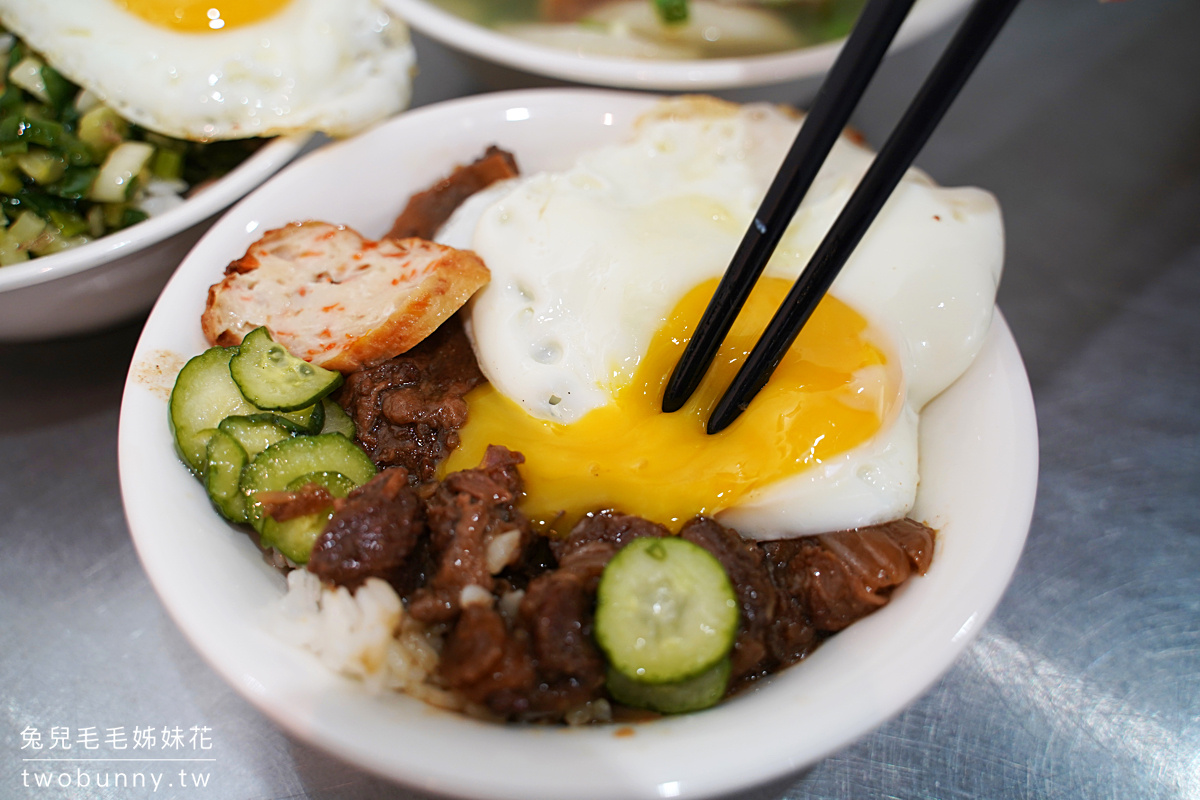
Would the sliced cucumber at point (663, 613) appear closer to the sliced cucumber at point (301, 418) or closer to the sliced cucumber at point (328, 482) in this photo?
the sliced cucumber at point (328, 482)

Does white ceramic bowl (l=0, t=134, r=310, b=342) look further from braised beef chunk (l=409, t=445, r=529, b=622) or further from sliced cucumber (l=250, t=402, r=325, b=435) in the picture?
braised beef chunk (l=409, t=445, r=529, b=622)

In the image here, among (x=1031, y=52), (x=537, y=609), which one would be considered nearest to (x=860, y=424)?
(x=537, y=609)

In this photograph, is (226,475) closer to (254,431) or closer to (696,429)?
(254,431)

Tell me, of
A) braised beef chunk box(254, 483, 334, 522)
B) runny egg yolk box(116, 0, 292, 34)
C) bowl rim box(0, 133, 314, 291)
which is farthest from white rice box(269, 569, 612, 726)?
runny egg yolk box(116, 0, 292, 34)

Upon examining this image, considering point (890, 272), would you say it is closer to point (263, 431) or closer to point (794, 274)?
point (794, 274)

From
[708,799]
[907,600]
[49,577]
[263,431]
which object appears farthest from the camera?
[49,577]
